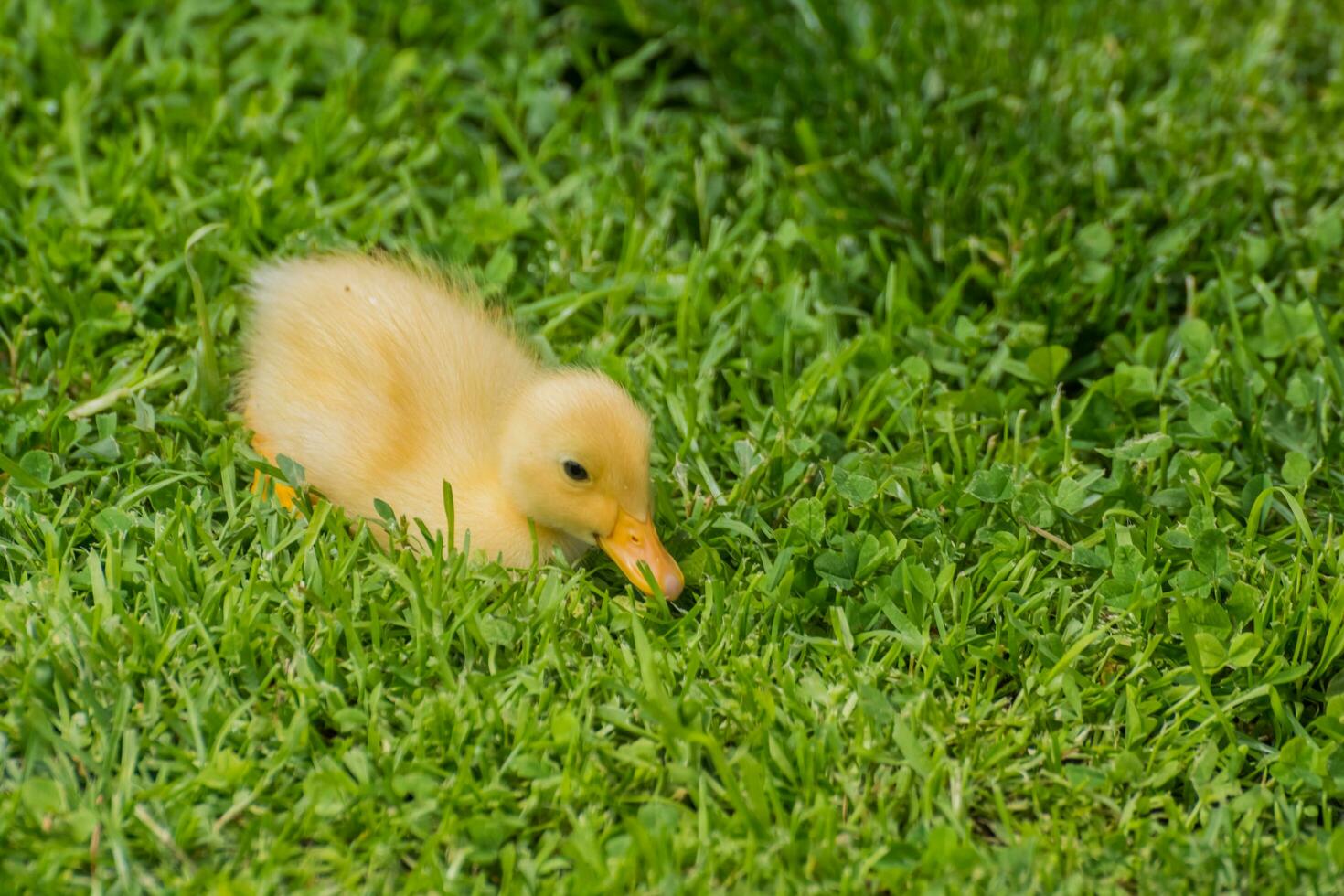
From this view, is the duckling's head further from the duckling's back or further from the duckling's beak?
the duckling's back

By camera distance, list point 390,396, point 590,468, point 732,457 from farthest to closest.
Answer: point 732,457, point 390,396, point 590,468

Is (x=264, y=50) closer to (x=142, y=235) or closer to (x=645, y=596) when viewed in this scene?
(x=142, y=235)

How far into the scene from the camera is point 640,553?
2.75 m

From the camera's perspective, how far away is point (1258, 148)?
4207mm

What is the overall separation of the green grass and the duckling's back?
0.12 metres

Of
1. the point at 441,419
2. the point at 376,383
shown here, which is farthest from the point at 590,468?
the point at 376,383

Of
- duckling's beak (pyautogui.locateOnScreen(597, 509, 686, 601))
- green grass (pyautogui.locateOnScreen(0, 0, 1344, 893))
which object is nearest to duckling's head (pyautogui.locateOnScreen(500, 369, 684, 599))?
duckling's beak (pyautogui.locateOnScreen(597, 509, 686, 601))

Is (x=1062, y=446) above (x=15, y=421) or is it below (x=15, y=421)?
below

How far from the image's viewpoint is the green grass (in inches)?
94.1

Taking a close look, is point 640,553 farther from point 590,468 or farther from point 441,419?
point 441,419

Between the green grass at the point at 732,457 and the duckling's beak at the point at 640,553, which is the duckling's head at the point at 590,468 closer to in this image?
the duckling's beak at the point at 640,553

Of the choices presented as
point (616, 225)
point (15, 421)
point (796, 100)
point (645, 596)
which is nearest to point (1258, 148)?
point (796, 100)

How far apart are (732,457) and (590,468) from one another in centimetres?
59

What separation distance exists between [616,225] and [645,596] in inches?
54.2
